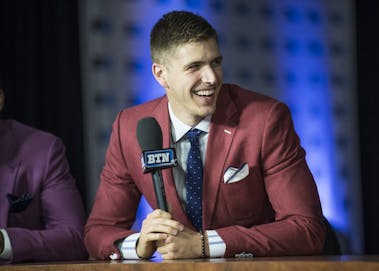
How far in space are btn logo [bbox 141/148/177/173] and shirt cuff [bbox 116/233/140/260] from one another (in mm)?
410

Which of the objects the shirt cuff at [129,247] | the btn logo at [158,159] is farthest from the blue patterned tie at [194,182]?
the btn logo at [158,159]

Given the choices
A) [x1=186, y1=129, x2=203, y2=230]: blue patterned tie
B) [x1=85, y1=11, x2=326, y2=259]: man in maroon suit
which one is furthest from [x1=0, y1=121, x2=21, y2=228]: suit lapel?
[x1=186, y1=129, x2=203, y2=230]: blue patterned tie

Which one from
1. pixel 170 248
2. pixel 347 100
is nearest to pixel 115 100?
pixel 347 100

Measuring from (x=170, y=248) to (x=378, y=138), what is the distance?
2.95 metres

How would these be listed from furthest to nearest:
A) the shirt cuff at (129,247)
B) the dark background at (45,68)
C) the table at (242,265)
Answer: the dark background at (45,68) → the shirt cuff at (129,247) → the table at (242,265)

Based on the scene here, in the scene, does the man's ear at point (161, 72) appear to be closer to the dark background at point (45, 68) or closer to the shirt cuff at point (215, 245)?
the shirt cuff at point (215, 245)

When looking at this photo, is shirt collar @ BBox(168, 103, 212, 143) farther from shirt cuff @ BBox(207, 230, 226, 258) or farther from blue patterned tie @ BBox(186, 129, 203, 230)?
shirt cuff @ BBox(207, 230, 226, 258)

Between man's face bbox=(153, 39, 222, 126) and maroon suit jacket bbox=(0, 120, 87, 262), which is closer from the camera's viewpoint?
man's face bbox=(153, 39, 222, 126)

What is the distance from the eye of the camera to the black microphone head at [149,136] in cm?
198

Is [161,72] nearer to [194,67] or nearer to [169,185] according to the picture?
Result: [194,67]

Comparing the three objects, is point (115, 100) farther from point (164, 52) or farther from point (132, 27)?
point (164, 52)

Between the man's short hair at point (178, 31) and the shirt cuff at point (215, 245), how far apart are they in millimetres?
625

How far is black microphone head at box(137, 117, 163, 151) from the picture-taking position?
6.48ft

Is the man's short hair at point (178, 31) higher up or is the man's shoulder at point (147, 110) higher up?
the man's short hair at point (178, 31)
